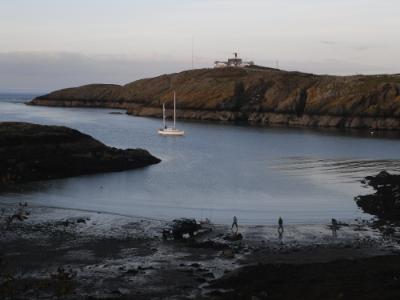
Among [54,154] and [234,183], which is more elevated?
[54,154]

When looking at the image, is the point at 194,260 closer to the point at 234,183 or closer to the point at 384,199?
the point at 384,199

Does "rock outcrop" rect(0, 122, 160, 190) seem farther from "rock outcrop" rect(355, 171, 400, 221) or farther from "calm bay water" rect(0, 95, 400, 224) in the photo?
"rock outcrop" rect(355, 171, 400, 221)

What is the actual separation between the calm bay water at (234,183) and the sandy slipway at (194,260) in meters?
5.42

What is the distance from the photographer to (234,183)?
193 ft

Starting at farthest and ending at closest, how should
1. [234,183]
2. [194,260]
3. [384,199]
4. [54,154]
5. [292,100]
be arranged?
1. [292,100]
2. [54,154]
3. [234,183]
4. [384,199]
5. [194,260]

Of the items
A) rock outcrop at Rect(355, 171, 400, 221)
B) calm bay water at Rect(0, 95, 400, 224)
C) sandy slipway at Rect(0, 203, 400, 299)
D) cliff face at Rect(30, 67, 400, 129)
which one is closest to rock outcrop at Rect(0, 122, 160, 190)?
calm bay water at Rect(0, 95, 400, 224)

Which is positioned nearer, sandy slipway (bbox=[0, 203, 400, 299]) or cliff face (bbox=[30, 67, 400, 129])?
sandy slipway (bbox=[0, 203, 400, 299])

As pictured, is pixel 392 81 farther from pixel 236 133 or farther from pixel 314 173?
pixel 314 173

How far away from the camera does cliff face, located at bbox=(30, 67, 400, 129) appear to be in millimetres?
143625

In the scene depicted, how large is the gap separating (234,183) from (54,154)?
63.2ft

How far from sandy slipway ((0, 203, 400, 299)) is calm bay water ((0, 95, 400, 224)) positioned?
17.8 feet

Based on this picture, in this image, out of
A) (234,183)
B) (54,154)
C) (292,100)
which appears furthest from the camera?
(292,100)

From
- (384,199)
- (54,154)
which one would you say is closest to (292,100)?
(54,154)

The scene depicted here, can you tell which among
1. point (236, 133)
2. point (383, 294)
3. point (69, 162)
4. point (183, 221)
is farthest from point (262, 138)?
point (383, 294)
